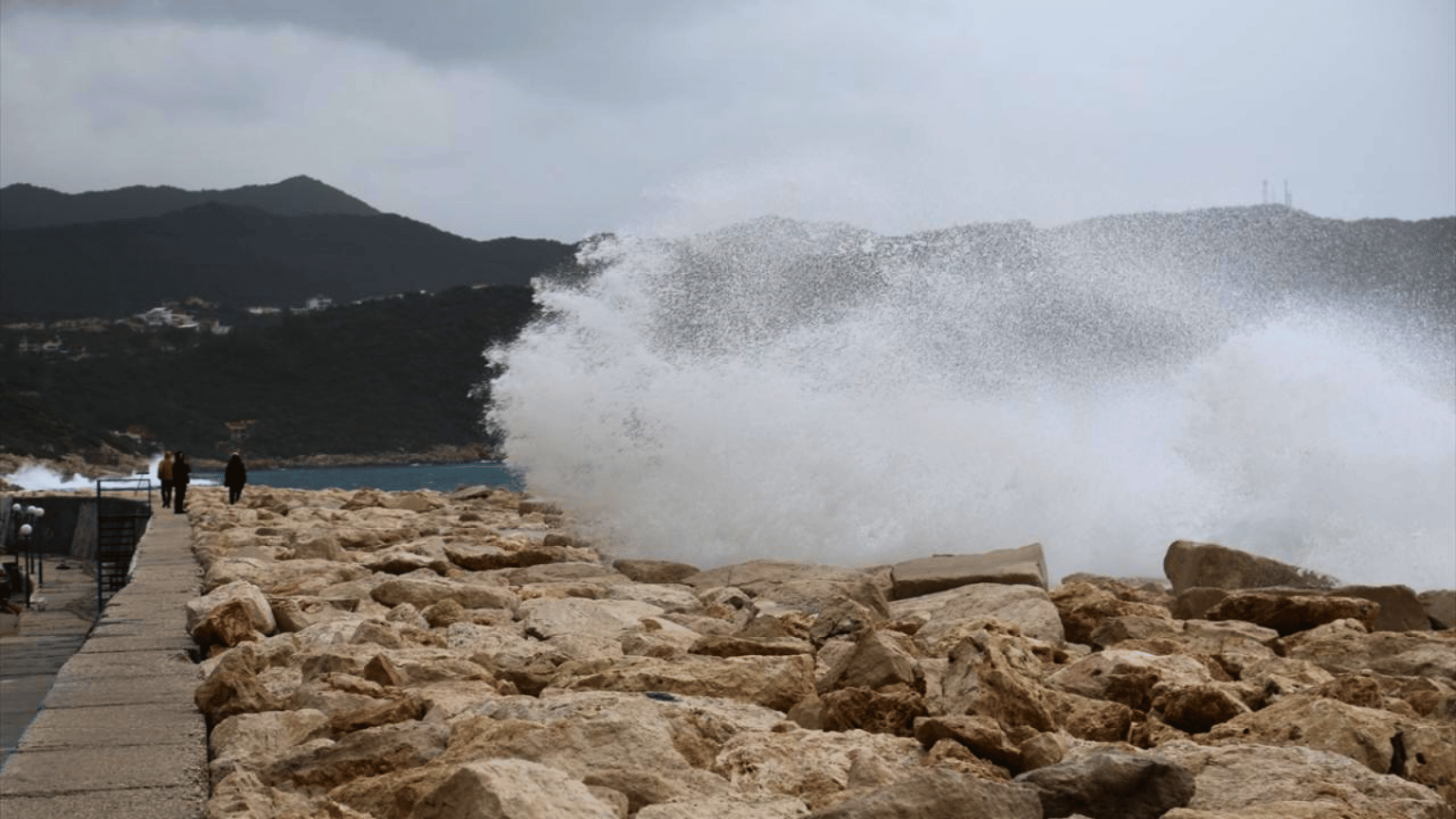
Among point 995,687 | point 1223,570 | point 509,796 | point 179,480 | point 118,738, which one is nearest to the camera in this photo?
point 509,796

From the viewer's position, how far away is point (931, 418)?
46.2 feet

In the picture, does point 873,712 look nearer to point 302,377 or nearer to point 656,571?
point 656,571

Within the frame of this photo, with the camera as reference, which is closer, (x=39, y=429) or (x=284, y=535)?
(x=284, y=535)

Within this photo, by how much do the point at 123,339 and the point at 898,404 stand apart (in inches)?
4687

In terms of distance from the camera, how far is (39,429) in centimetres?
8844

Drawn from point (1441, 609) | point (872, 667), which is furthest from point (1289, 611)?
point (872, 667)

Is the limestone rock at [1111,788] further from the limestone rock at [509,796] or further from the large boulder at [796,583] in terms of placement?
the large boulder at [796,583]

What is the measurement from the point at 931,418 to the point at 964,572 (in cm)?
587

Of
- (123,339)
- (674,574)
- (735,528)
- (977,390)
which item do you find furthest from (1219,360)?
(123,339)

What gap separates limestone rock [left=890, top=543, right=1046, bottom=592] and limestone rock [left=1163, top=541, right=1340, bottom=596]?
100cm

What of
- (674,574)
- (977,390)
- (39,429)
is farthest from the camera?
(39,429)

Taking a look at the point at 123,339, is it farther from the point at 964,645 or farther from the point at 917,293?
the point at 964,645

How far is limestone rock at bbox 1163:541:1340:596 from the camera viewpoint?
361 inches

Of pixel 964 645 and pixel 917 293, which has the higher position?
pixel 917 293
